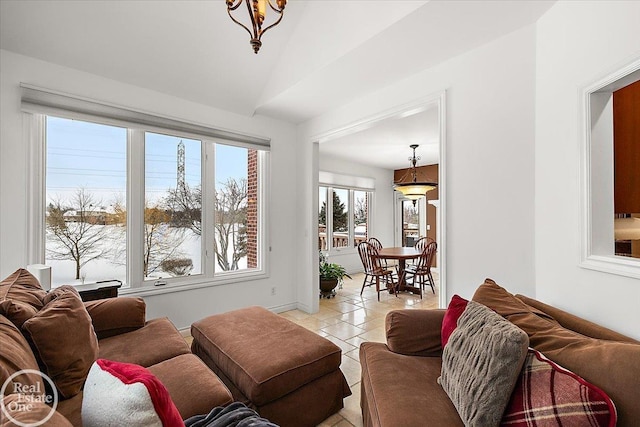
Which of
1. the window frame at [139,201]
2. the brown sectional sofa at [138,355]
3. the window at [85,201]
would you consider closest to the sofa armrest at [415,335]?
the brown sectional sofa at [138,355]

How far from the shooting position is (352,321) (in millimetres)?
3732

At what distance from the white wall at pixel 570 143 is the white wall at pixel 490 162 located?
0.30 feet

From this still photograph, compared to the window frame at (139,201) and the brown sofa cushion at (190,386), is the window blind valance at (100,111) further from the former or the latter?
the brown sofa cushion at (190,386)

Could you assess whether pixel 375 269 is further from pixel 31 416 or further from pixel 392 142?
pixel 31 416

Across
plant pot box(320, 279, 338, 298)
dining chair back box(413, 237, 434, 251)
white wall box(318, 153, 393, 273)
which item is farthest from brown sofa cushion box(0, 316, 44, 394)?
white wall box(318, 153, 393, 273)

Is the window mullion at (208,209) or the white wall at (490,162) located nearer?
the white wall at (490,162)

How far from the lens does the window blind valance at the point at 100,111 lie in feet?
7.90

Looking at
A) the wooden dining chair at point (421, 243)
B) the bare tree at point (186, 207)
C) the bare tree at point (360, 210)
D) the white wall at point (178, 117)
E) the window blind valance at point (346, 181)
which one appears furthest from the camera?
the bare tree at point (360, 210)

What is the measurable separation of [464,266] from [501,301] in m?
0.86

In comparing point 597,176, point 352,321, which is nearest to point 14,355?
point 597,176

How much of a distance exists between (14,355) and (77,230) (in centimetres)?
216

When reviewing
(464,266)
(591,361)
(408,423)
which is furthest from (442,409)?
(464,266)

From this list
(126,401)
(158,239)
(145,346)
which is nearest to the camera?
(126,401)

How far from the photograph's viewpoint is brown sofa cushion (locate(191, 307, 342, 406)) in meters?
1.66
